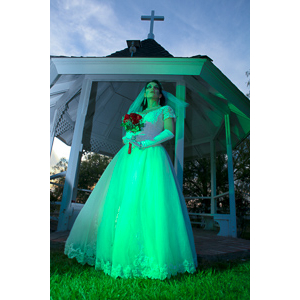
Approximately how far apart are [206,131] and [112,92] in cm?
255

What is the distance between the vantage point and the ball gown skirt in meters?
1.44

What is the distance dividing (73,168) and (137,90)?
2579mm

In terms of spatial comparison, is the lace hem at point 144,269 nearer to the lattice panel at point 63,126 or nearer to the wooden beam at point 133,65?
the wooden beam at point 133,65

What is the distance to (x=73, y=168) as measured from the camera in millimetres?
3029

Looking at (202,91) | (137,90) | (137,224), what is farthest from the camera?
(137,90)

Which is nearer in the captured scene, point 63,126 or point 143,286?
point 143,286

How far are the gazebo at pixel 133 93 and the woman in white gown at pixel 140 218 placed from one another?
108 cm

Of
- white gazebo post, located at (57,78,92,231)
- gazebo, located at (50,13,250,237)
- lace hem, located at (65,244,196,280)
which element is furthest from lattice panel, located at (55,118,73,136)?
lace hem, located at (65,244,196,280)

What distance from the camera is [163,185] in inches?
65.4

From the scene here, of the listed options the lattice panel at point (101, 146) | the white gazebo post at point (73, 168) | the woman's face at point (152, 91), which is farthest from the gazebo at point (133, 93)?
the woman's face at point (152, 91)

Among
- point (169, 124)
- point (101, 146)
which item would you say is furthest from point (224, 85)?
point (101, 146)

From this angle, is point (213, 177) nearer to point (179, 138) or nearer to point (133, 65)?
point (179, 138)

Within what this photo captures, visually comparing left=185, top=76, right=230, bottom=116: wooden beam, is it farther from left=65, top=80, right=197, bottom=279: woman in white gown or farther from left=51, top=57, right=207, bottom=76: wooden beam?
left=65, top=80, right=197, bottom=279: woman in white gown

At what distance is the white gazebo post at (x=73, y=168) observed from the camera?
9.41 ft
